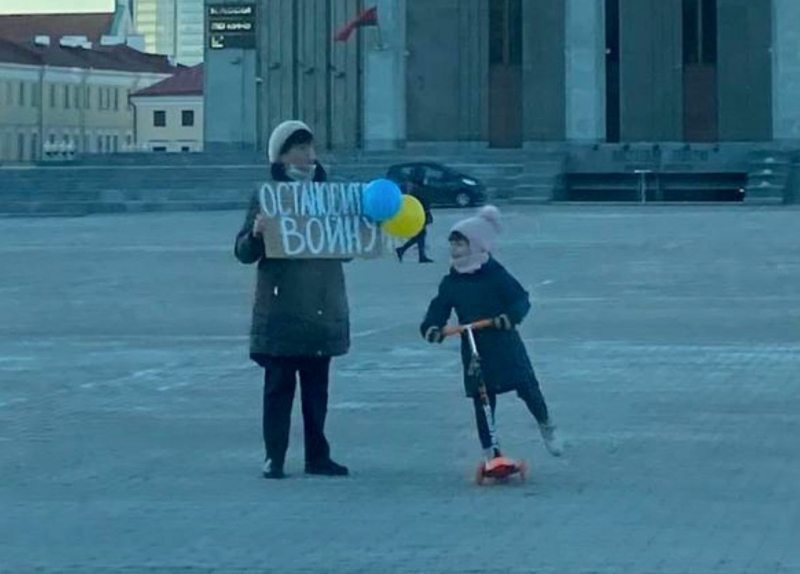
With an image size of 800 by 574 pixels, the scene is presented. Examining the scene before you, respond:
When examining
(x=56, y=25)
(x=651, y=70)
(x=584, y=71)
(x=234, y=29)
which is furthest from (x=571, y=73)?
(x=56, y=25)

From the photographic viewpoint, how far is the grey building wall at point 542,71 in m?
68.8

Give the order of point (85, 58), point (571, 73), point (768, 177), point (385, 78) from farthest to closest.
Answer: point (85, 58), point (385, 78), point (571, 73), point (768, 177)

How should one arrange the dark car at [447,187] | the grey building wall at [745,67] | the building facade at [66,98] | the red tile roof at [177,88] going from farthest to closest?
1. the red tile roof at [177,88]
2. the building facade at [66,98]
3. the grey building wall at [745,67]
4. the dark car at [447,187]

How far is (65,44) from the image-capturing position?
13000cm

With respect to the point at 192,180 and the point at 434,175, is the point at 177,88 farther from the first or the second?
the point at 434,175

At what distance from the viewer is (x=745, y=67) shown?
6788 centimetres

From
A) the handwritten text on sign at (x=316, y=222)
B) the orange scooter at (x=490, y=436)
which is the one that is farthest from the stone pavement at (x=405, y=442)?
the handwritten text on sign at (x=316, y=222)

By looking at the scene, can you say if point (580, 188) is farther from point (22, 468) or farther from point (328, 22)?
point (22, 468)

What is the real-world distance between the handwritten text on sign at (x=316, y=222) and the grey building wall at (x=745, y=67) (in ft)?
185

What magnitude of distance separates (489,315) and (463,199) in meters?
46.4

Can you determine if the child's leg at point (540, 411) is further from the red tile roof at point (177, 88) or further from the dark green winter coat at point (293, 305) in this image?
the red tile roof at point (177, 88)

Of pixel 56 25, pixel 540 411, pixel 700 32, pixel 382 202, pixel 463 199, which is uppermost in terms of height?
pixel 56 25

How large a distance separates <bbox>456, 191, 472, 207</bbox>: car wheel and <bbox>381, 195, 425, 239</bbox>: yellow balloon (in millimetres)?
45995

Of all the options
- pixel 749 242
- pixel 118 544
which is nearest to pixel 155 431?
pixel 118 544
